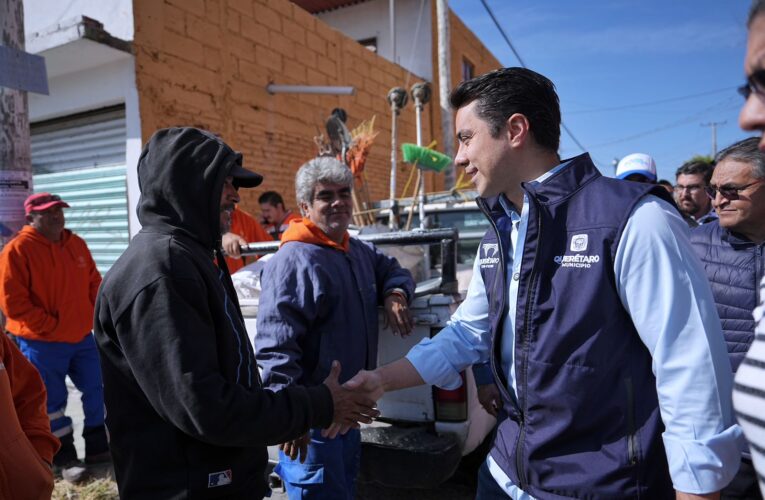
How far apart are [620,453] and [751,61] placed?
3.20 ft

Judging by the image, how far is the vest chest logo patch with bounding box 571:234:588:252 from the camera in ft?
4.53

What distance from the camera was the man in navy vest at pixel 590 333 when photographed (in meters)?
1.21

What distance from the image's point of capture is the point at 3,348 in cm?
164

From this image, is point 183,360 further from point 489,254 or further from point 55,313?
point 55,313

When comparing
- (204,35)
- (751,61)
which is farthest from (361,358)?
(204,35)

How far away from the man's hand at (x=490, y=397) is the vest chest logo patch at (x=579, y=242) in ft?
2.96

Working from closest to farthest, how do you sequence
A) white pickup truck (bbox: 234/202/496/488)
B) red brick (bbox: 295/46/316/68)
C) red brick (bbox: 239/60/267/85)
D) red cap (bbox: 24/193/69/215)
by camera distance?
white pickup truck (bbox: 234/202/496/488) → red cap (bbox: 24/193/69/215) → red brick (bbox: 239/60/267/85) → red brick (bbox: 295/46/316/68)

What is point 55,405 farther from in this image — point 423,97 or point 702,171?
point 702,171

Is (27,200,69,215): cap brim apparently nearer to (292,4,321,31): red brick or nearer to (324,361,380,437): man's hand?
(324,361,380,437): man's hand

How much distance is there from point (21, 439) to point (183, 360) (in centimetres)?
53

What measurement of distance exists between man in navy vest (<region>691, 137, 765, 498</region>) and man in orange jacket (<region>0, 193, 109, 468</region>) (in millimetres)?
4420

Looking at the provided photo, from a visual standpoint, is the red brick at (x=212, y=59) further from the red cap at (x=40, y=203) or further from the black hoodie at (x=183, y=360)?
the black hoodie at (x=183, y=360)

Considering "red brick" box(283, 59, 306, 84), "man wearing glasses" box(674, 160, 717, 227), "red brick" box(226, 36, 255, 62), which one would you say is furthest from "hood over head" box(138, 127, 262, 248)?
"red brick" box(283, 59, 306, 84)

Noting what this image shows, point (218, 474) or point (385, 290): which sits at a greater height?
point (385, 290)
